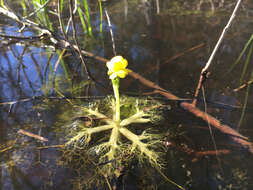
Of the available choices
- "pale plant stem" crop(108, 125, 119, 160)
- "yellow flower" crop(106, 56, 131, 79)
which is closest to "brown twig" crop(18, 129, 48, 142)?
"pale plant stem" crop(108, 125, 119, 160)

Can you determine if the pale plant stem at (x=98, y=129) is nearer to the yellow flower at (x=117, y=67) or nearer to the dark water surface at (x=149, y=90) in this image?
the dark water surface at (x=149, y=90)

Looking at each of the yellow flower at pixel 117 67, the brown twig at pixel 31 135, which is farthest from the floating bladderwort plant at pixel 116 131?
the brown twig at pixel 31 135

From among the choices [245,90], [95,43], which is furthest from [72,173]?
[95,43]

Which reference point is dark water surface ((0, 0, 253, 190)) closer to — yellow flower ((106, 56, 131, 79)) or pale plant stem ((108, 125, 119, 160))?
pale plant stem ((108, 125, 119, 160))

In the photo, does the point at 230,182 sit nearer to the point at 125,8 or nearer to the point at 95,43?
the point at 95,43

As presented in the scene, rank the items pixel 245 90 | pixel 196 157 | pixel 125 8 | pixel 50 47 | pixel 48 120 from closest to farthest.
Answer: pixel 196 157 → pixel 48 120 → pixel 245 90 → pixel 50 47 → pixel 125 8

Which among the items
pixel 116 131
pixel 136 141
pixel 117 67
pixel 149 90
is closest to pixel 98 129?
pixel 116 131
